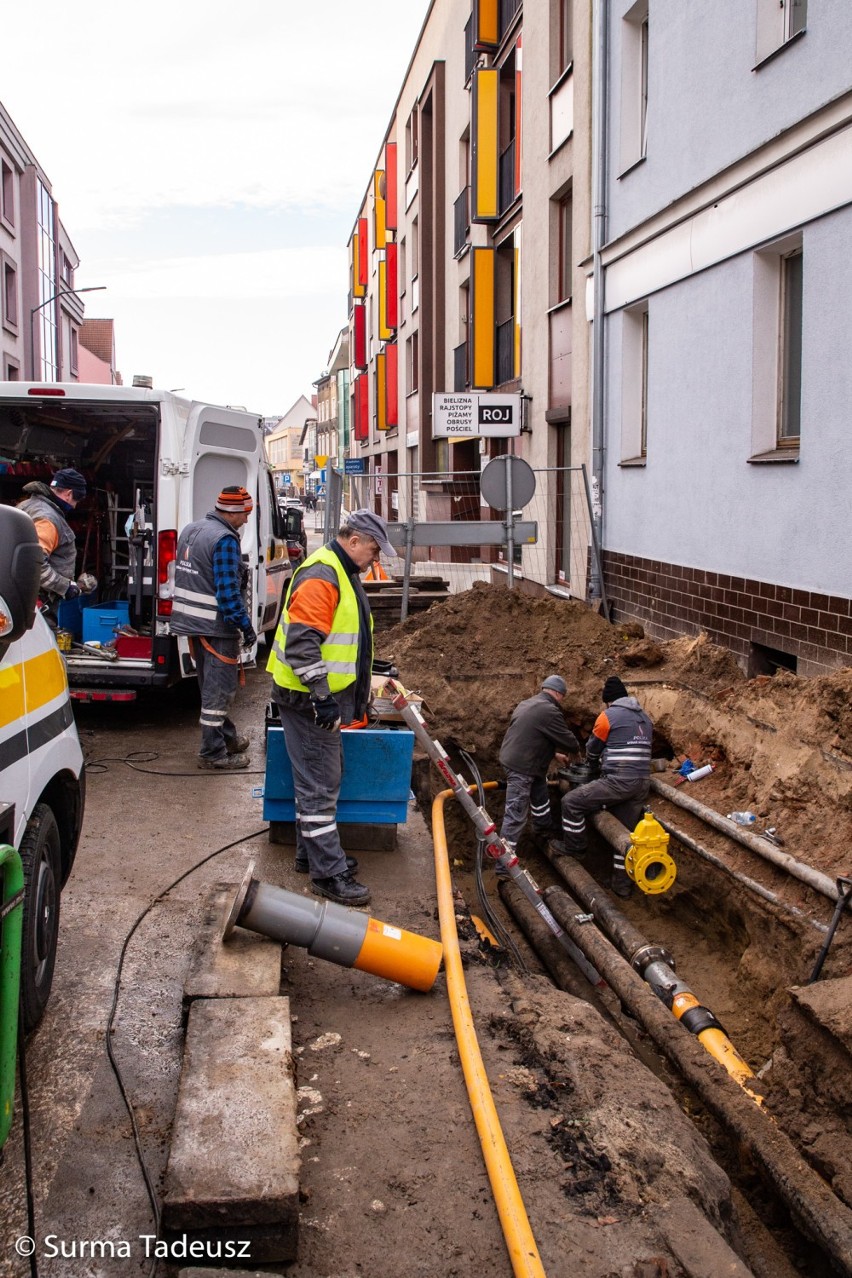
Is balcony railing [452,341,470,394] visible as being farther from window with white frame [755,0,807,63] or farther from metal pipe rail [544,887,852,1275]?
metal pipe rail [544,887,852,1275]

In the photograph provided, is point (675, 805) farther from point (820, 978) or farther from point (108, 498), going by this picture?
point (108, 498)

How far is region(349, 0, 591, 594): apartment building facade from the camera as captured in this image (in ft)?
46.4

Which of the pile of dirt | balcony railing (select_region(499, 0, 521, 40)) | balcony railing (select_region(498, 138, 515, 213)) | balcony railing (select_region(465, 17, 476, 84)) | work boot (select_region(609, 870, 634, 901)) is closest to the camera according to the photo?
the pile of dirt

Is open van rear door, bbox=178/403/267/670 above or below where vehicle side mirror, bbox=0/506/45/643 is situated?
above

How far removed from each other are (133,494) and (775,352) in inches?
244

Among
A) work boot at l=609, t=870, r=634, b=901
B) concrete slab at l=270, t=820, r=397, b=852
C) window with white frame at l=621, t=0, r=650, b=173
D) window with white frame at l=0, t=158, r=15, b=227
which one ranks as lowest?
work boot at l=609, t=870, r=634, b=901

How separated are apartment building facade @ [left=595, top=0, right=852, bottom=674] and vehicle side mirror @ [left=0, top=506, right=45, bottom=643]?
18.4ft

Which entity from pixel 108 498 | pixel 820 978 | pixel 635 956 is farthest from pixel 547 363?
pixel 820 978

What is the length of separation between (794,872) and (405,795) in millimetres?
2089

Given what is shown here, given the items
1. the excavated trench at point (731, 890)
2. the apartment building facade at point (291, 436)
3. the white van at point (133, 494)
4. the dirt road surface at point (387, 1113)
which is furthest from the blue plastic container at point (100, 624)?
the apartment building facade at point (291, 436)

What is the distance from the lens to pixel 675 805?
7.42 meters

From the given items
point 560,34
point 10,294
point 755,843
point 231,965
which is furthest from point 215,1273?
point 10,294

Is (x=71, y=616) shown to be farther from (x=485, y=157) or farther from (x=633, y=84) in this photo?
(x=485, y=157)

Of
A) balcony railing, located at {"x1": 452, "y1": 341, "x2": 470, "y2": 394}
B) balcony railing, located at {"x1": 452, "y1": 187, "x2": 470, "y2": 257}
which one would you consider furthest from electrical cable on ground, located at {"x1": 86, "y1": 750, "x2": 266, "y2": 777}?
balcony railing, located at {"x1": 452, "y1": 187, "x2": 470, "y2": 257}
